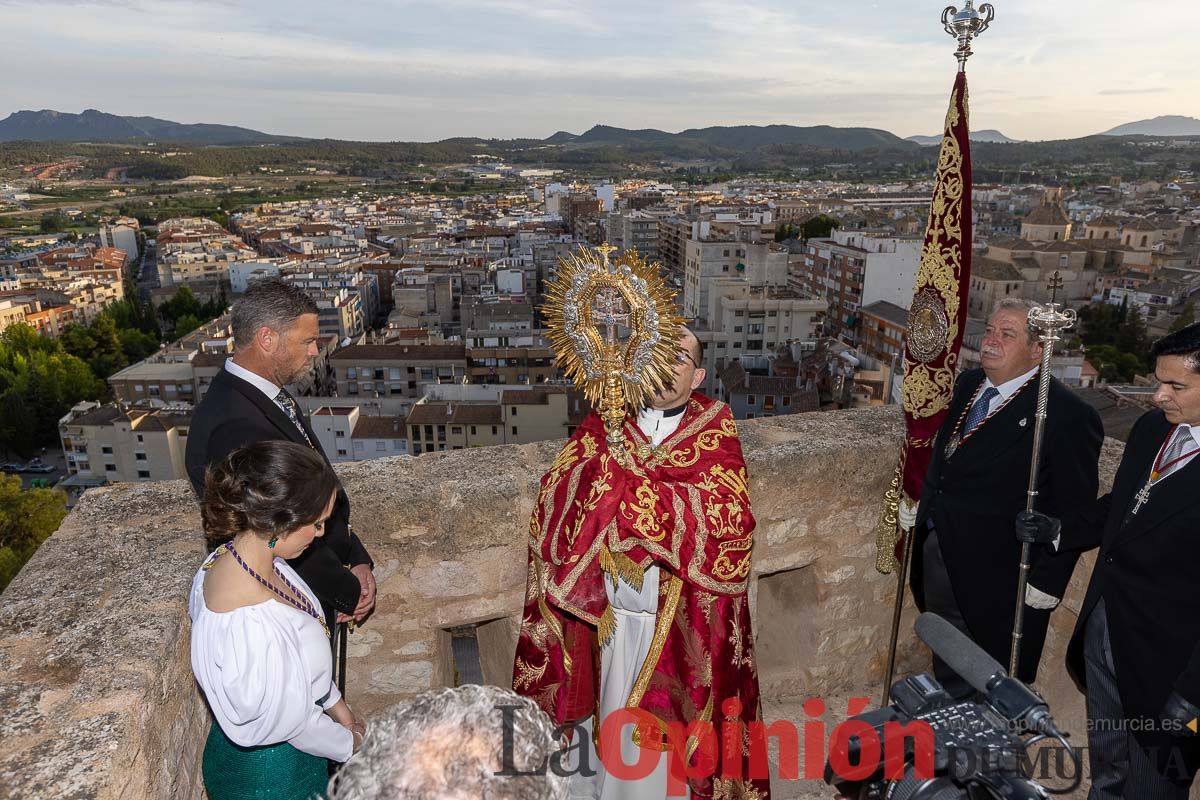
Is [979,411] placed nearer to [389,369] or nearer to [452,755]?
[452,755]

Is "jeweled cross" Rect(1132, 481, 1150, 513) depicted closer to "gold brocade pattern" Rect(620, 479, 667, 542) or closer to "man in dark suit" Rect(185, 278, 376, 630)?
"gold brocade pattern" Rect(620, 479, 667, 542)

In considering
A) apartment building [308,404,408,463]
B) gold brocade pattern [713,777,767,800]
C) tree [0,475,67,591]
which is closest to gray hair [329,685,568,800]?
gold brocade pattern [713,777,767,800]

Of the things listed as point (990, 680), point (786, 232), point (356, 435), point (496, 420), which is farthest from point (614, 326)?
point (786, 232)

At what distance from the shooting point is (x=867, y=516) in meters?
3.57

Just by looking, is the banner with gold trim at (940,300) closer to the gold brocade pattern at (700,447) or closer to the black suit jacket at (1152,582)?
the black suit jacket at (1152,582)

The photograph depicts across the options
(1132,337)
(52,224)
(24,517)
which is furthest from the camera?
(52,224)

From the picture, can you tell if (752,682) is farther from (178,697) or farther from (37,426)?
(37,426)

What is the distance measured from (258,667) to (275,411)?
94cm

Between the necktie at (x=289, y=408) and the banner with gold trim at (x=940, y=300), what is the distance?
2.30m

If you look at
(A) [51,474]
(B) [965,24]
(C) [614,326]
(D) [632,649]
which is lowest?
(A) [51,474]

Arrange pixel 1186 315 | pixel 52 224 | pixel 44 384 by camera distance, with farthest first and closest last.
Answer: pixel 52 224, pixel 1186 315, pixel 44 384

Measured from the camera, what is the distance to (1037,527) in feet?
8.89

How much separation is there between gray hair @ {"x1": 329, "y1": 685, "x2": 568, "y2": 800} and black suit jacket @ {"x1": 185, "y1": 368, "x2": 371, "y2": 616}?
1303 millimetres

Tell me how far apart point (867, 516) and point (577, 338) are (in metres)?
1.84
